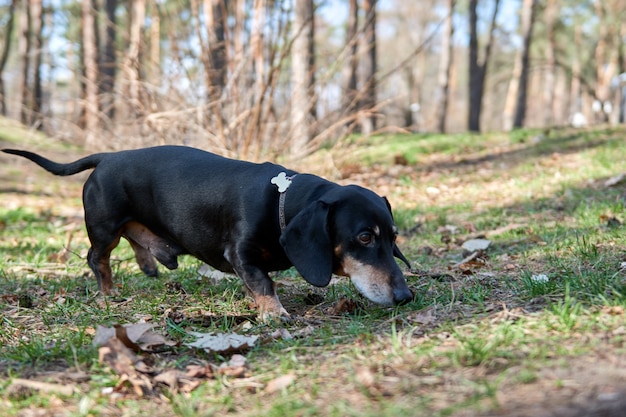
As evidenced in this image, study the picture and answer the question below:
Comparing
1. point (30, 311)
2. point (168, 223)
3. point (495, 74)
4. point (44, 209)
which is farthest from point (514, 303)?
point (495, 74)

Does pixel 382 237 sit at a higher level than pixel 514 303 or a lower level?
higher

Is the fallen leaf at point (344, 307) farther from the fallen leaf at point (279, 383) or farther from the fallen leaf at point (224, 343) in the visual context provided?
the fallen leaf at point (279, 383)

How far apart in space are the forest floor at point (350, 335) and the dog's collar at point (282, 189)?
584 millimetres

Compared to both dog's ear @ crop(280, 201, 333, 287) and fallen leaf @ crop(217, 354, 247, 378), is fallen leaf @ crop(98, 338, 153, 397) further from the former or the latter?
dog's ear @ crop(280, 201, 333, 287)

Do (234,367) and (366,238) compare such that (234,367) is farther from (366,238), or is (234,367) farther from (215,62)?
(215,62)

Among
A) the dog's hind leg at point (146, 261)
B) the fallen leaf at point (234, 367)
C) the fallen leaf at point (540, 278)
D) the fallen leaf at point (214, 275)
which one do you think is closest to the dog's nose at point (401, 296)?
the fallen leaf at point (540, 278)

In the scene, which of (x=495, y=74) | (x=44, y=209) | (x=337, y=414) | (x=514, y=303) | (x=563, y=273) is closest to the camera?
(x=337, y=414)

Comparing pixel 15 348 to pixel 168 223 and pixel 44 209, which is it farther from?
pixel 44 209

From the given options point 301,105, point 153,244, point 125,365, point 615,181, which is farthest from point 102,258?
point 615,181

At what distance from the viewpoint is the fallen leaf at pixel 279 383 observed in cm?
255

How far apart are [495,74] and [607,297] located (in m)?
36.3

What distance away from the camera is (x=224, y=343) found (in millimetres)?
3037

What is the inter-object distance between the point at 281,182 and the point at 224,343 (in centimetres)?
117

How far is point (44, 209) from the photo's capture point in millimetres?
8797
